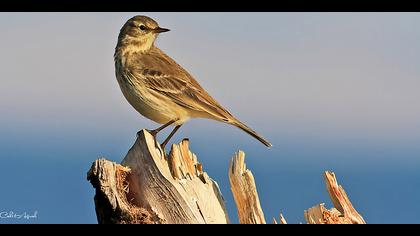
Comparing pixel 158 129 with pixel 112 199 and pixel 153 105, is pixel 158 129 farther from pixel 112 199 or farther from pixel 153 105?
pixel 112 199

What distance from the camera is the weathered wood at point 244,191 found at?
32.7ft

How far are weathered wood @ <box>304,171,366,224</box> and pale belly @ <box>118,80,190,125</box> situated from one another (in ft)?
13.1

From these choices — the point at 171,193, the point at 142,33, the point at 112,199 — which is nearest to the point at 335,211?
the point at 171,193

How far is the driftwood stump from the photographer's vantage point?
31.4 ft

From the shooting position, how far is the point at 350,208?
404 inches

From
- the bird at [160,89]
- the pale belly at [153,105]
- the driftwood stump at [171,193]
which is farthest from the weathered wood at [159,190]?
the pale belly at [153,105]

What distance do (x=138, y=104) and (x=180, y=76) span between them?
1.22 metres

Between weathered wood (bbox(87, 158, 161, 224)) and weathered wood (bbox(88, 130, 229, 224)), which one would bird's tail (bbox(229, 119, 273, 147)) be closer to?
weathered wood (bbox(88, 130, 229, 224))

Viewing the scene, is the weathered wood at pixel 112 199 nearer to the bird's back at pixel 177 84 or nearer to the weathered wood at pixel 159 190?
the weathered wood at pixel 159 190

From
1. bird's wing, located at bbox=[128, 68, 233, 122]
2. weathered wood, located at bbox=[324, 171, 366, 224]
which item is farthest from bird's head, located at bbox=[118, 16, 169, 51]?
weathered wood, located at bbox=[324, 171, 366, 224]

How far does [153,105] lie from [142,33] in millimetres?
2099

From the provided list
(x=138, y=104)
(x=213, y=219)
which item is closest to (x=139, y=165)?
(x=213, y=219)

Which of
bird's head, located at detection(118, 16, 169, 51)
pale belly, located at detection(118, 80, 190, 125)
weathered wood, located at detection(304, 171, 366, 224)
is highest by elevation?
bird's head, located at detection(118, 16, 169, 51)

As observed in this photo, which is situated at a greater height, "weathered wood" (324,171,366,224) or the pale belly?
the pale belly
